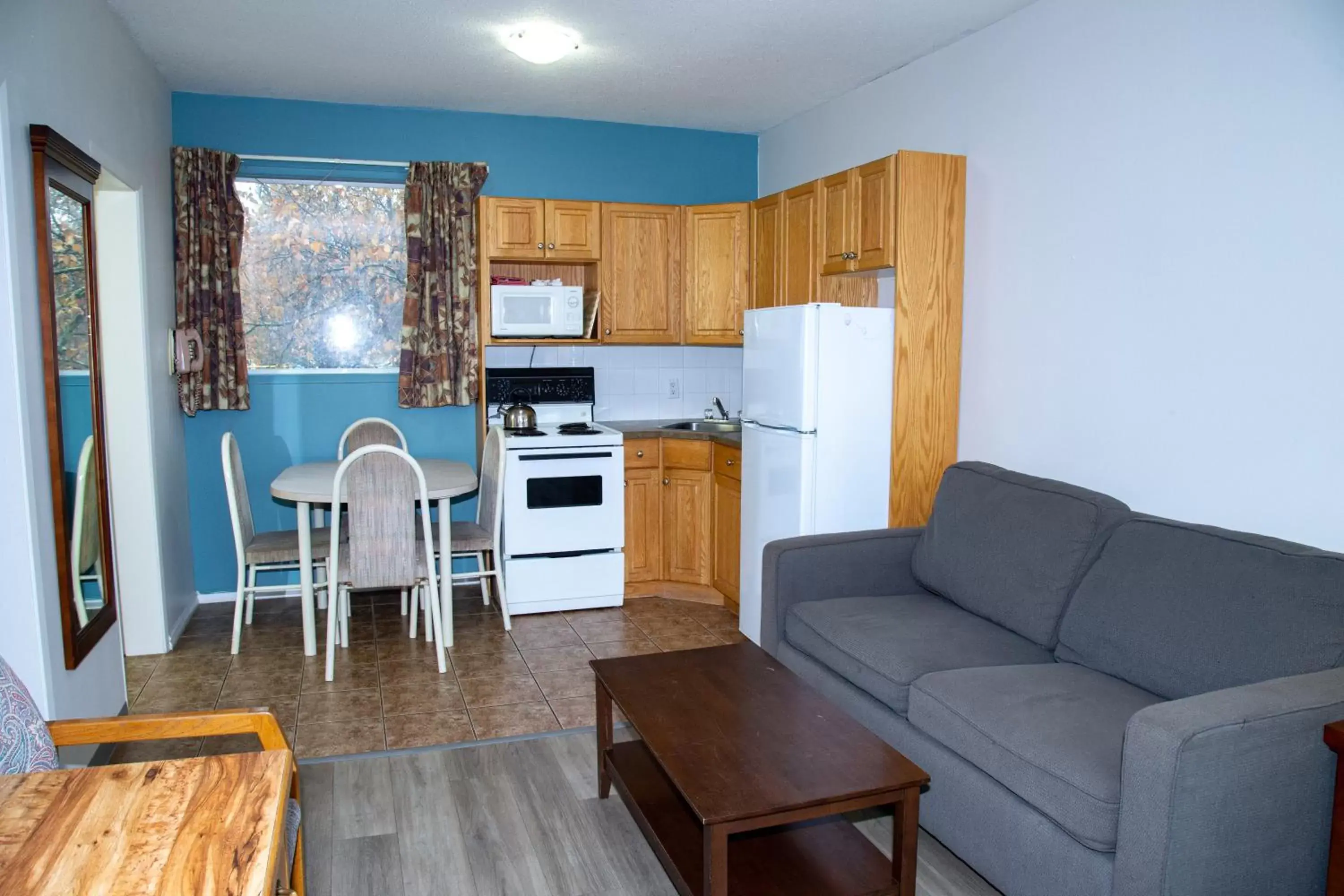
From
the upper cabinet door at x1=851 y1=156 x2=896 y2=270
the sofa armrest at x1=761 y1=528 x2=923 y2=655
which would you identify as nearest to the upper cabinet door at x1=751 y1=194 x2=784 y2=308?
the upper cabinet door at x1=851 y1=156 x2=896 y2=270

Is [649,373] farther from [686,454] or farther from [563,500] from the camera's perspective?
[563,500]

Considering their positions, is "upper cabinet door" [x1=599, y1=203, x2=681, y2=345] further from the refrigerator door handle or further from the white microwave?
the refrigerator door handle

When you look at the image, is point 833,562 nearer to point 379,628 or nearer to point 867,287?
point 867,287

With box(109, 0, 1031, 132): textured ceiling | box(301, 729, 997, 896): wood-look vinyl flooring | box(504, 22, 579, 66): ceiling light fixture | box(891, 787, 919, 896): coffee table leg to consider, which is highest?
box(109, 0, 1031, 132): textured ceiling

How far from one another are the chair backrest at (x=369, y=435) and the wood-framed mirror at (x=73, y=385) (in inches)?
57.8

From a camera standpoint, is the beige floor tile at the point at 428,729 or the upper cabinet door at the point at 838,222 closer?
the beige floor tile at the point at 428,729

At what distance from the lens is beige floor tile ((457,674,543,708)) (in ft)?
11.9

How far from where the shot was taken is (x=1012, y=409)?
11.8ft

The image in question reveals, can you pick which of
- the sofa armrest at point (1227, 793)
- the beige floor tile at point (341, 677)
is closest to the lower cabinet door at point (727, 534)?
the beige floor tile at point (341, 677)

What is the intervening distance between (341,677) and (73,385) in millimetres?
1495

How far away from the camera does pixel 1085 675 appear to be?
8.42ft

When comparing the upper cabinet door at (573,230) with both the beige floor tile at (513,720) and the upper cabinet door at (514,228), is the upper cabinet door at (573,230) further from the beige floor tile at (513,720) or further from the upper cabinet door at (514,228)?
the beige floor tile at (513,720)

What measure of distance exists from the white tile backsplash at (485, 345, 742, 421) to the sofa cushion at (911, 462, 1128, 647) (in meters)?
2.30

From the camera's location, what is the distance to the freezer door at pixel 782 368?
3.74 m
